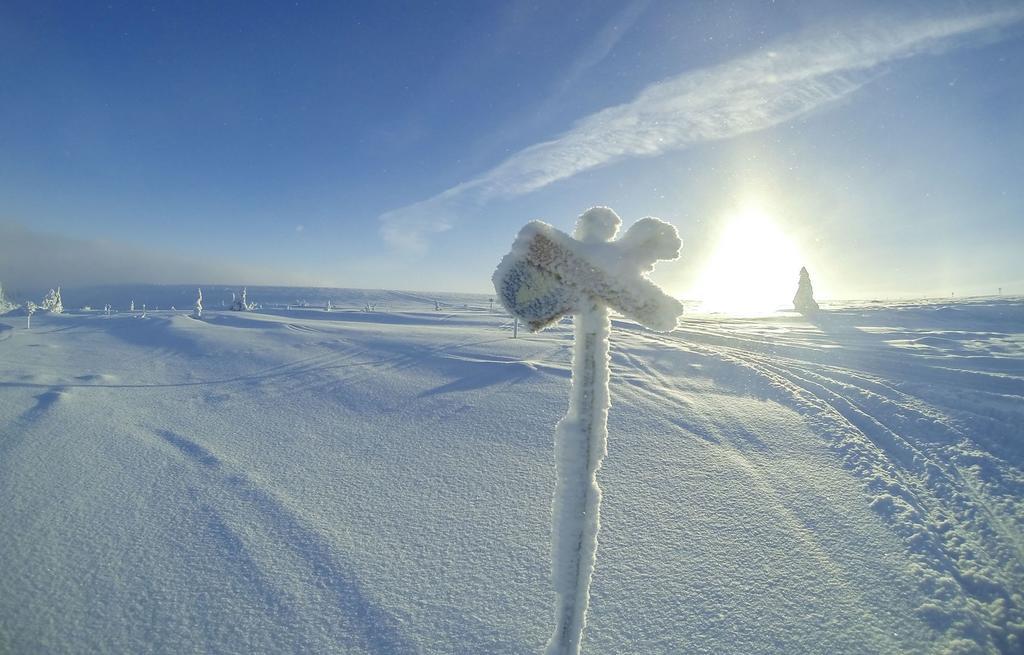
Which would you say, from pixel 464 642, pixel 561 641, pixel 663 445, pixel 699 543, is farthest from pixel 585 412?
pixel 663 445

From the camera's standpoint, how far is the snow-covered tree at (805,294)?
3159 centimetres

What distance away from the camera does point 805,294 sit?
3173cm

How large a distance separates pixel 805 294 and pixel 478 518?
1415 inches

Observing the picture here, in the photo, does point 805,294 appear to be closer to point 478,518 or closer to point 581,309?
A: point 478,518

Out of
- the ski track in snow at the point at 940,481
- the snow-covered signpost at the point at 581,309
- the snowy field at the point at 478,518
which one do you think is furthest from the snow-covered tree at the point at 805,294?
the snow-covered signpost at the point at 581,309

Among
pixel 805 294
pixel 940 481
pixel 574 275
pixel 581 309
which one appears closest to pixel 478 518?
pixel 581 309

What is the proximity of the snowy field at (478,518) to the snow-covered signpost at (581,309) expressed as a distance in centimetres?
154

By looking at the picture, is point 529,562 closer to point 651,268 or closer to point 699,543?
point 699,543

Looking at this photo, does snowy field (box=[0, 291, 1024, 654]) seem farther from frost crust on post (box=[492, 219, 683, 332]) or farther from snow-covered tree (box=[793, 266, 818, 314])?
snow-covered tree (box=[793, 266, 818, 314])

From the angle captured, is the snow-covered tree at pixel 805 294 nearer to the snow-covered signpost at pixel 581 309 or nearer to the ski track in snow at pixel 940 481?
the ski track in snow at pixel 940 481

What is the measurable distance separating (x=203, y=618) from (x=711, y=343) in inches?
626

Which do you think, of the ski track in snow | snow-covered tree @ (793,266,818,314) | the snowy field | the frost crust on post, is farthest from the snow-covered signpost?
snow-covered tree @ (793,266,818,314)

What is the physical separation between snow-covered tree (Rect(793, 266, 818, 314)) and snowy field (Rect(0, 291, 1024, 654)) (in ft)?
88.0

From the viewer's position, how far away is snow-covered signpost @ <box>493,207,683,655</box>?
4.31 feet
